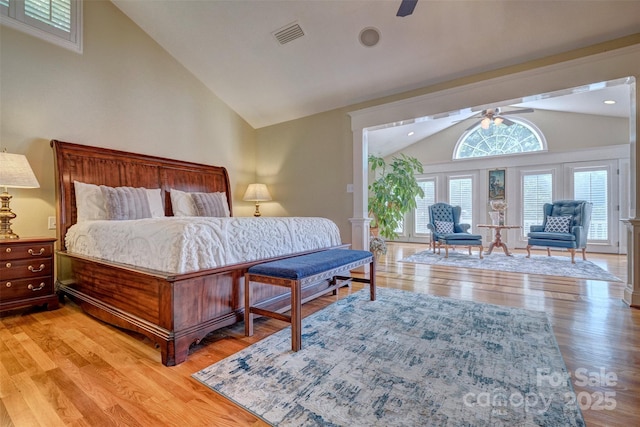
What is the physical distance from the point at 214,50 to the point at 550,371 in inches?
181

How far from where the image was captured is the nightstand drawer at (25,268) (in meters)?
2.44

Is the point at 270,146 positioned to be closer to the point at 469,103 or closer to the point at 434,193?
the point at 469,103

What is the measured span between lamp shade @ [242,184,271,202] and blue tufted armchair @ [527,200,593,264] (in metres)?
4.83

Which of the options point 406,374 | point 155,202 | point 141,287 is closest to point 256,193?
point 155,202

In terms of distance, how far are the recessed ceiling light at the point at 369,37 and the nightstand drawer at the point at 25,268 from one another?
383cm

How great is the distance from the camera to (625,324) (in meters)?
2.24

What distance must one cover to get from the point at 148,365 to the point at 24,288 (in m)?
1.83

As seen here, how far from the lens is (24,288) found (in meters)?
2.54

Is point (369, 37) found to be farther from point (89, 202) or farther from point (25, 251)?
point (25, 251)

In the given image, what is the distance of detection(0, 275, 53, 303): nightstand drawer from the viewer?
2.44 meters

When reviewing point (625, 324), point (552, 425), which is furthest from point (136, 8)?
point (625, 324)

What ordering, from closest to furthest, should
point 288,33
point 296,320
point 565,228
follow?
point 296,320 → point 288,33 → point 565,228

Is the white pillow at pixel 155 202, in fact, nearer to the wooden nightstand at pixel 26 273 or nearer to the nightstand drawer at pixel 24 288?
the wooden nightstand at pixel 26 273

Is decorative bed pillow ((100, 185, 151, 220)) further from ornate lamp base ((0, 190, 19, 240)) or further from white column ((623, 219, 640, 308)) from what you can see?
white column ((623, 219, 640, 308))
